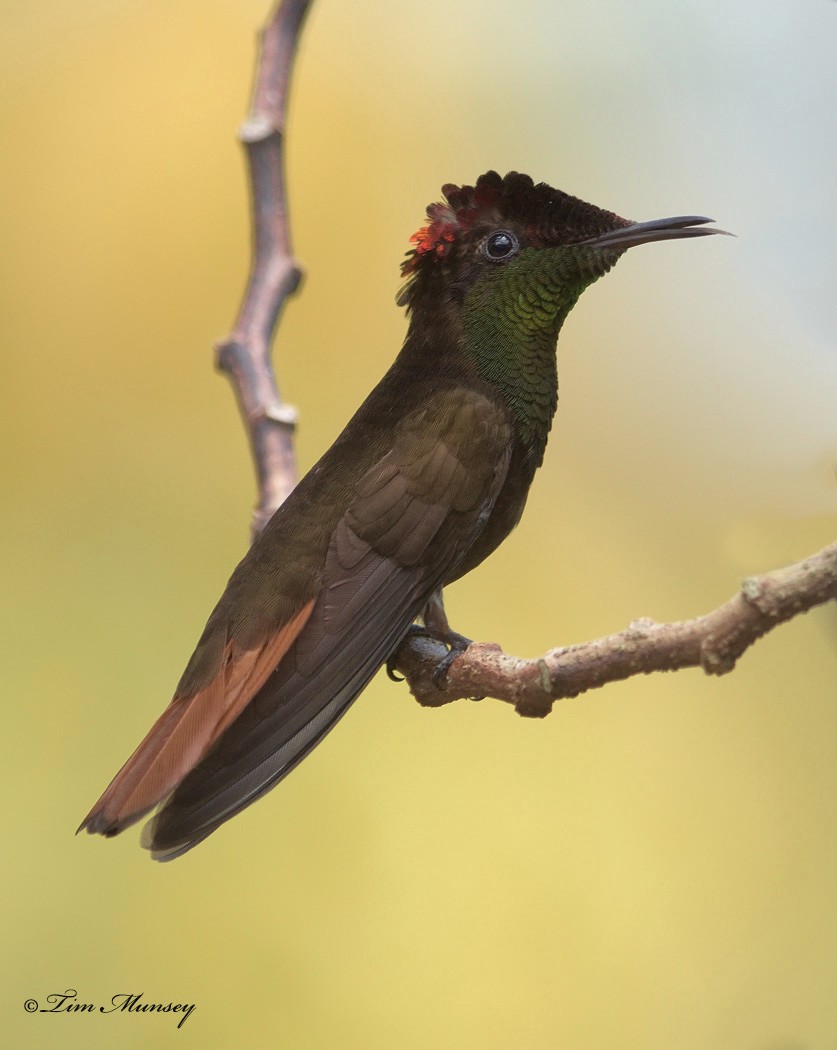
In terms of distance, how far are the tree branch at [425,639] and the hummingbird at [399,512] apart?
0.11 meters

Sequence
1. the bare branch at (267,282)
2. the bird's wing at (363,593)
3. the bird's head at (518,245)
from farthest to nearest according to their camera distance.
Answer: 1. the bare branch at (267,282)
2. the bird's head at (518,245)
3. the bird's wing at (363,593)

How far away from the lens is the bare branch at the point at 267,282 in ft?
4.25

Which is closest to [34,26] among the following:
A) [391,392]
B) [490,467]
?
[391,392]

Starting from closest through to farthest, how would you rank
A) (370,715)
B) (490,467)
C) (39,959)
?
(490,467) → (39,959) → (370,715)

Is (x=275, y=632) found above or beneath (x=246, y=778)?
above

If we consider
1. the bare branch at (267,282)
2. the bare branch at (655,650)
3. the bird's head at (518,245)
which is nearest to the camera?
the bare branch at (655,650)

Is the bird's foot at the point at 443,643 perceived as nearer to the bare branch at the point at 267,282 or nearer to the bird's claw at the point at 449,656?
the bird's claw at the point at 449,656

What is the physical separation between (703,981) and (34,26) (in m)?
1.36

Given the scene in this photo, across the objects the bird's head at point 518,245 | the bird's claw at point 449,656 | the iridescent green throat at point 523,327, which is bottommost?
the bird's claw at point 449,656

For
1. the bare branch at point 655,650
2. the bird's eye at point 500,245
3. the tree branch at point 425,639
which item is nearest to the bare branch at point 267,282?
the tree branch at point 425,639

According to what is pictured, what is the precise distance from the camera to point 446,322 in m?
1.08

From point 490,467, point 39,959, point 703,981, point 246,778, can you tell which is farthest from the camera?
point 39,959

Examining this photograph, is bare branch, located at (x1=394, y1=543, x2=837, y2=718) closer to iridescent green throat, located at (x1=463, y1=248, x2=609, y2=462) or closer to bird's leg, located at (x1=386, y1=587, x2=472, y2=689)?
bird's leg, located at (x1=386, y1=587, x2=472, y2=689)

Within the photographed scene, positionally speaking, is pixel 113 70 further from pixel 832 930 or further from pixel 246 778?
pixel 832 930
